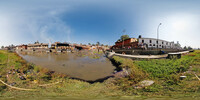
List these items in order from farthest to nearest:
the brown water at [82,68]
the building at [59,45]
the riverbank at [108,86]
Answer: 1. the building at [59,45]
2. the brown water at [82,68]
3. the riverbank at [108,86]

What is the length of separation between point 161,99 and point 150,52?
1588cm

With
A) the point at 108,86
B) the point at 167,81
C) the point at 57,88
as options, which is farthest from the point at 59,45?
the point at 167,81

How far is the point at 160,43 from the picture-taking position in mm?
31500

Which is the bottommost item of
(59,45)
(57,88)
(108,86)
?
(108,86)

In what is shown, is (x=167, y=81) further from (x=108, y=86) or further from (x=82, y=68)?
(x=82, y=68)

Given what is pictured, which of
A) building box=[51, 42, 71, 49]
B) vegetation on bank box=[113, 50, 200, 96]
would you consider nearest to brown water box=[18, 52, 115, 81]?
vegetation on bank box=[113, 50, 200, 96]

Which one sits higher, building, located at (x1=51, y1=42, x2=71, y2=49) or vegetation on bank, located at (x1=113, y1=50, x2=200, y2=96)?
building, located at (x1=51, y1=42, x2=71, y2=49)

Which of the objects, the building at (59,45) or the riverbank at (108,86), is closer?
the riverbank at (108,86)

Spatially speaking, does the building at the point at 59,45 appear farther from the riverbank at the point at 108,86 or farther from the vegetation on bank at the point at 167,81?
the vegetation on bank at the point at 167,81

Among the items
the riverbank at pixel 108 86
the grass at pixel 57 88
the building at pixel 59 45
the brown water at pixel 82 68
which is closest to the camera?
the riverbank at pixel 108 86

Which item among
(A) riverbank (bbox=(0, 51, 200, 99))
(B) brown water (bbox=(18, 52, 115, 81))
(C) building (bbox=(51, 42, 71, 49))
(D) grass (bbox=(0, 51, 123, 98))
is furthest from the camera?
(C) building (bbox=(51, 42, 71, 49))

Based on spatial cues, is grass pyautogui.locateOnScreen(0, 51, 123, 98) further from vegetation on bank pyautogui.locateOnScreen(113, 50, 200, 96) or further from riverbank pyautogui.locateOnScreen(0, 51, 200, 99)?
vegetation on bank pyautogui.locateOnScreen(113, 50, 200, 96)

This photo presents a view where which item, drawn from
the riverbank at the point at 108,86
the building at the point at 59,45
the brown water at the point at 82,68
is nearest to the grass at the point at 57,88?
the riverbank at the point at 108,86

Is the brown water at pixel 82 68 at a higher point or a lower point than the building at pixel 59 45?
lower
